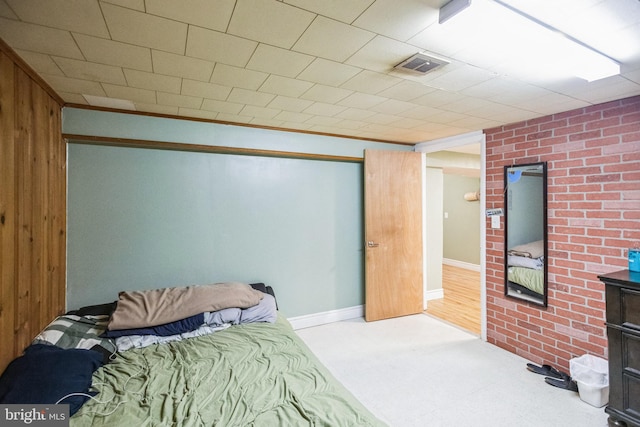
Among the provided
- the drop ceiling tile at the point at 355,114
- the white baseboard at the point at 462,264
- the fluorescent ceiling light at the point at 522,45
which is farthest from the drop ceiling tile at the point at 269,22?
the white baseboard at the point at 462,264

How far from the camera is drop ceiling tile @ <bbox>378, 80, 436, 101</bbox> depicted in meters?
2.11

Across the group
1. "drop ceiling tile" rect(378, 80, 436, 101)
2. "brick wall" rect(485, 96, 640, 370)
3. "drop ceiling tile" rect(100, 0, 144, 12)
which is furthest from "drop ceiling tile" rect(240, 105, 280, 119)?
"brick wall" rect(485, 96, 640, 370)

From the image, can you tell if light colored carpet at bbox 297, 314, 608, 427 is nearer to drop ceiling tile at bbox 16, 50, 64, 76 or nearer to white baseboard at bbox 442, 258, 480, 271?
drop ceiling tile at bbox 16, 50, 64, 76

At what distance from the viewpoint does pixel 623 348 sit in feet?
6.22

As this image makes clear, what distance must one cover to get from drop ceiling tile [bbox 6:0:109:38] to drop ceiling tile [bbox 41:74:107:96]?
2.48 feet

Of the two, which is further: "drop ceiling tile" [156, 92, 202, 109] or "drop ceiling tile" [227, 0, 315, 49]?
"drop ceiling tile" [156, 92, 202, 109]

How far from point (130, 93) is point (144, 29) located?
1038 millimetres

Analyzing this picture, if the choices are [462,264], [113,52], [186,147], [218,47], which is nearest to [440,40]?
[218,47]

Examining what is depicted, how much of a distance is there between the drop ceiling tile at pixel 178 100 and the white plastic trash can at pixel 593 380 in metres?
3.68

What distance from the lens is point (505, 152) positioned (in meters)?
3.12

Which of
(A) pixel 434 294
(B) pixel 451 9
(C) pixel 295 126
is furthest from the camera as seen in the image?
(A) pixel 434 294

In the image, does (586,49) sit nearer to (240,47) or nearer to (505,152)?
(505,152)

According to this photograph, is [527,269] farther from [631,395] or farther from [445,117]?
[445,117]

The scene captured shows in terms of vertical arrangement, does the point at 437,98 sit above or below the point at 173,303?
above
